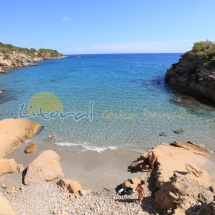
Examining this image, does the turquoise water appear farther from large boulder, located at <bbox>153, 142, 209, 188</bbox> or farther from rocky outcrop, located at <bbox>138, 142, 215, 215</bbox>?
rocky outcrop, located at <bbox>138, 142, 215, 215</bbox>

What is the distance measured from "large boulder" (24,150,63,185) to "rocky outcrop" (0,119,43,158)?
3.99 metres

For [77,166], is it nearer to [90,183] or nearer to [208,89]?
[90,183]

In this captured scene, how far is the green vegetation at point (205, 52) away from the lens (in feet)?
103

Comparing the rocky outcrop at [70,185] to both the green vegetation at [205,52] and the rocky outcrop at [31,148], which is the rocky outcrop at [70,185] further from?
the green vegetation at [205,52]

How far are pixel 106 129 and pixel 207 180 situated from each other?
33.3 feet

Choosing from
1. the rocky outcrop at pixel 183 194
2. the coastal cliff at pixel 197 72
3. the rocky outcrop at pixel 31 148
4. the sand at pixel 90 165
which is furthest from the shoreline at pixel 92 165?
the coastal cliff at pixel 197 72

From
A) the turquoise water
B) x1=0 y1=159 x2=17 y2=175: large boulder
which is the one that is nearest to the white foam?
the turquoise water

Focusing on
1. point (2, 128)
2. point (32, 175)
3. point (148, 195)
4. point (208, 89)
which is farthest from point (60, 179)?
point (208, 89)

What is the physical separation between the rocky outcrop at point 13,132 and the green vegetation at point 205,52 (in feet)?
84.2

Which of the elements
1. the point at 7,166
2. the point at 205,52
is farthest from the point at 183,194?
the point at 205,52

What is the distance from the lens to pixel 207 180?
1191cm

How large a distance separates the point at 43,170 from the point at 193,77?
29.6 m

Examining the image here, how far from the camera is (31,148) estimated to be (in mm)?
16328

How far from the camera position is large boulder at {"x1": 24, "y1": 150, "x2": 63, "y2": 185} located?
Answer: 12.3 meters
